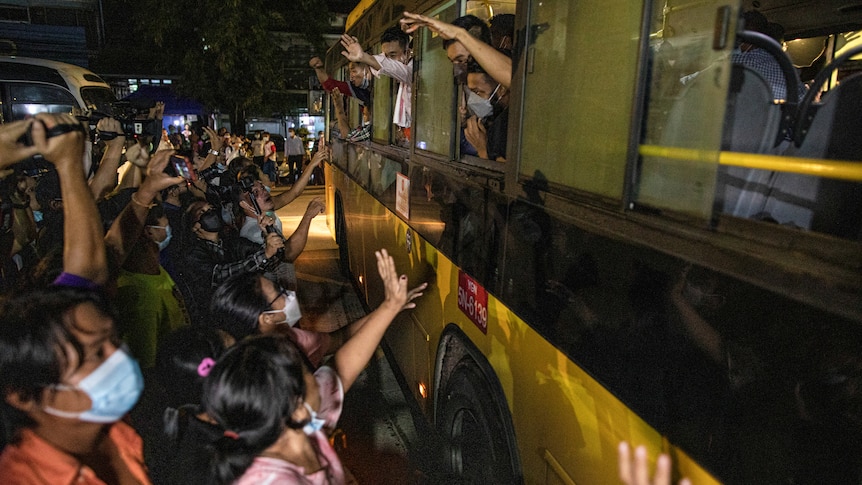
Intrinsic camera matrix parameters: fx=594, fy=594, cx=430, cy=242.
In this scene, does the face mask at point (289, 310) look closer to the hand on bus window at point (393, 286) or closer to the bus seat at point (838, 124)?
the hand on bus window at point (393, 286)

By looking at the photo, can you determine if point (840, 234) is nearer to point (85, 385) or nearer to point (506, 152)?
point (506, 152)

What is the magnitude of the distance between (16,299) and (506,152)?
1809mm

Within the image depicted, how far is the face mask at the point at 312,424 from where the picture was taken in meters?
1.85

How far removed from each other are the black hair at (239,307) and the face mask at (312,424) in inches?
34.2

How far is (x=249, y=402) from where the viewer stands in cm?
171

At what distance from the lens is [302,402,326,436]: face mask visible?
1.85m

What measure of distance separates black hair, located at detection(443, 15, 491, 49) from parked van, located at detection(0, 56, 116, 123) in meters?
10.8

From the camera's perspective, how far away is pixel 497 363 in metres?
2.57

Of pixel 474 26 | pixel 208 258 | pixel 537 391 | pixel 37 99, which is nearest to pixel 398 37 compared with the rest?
pixel 474 26

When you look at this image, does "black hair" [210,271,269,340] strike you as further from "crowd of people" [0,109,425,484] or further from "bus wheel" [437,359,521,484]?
"bus wheel" [437,359,521,484]

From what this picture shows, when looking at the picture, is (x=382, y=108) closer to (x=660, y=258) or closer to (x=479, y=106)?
(x=479, y=106)

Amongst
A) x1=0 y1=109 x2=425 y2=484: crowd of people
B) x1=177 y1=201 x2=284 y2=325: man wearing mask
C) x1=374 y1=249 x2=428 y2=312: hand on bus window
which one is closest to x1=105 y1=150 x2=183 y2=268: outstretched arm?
x1=0 y1=109 x2=425 y2=484: crowd of people

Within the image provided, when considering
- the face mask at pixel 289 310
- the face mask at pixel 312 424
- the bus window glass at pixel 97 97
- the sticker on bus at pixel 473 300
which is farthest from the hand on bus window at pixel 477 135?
the bus window glass at pixel 97 97

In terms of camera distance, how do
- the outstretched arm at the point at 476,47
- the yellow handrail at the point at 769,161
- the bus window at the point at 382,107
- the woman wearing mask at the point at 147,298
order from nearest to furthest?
the yellow handrail at the point at 769,161, the outstretched arm at the point at 476,47, the woman wearing mask at the point at 147,298, the bus window at the point at 382,107
